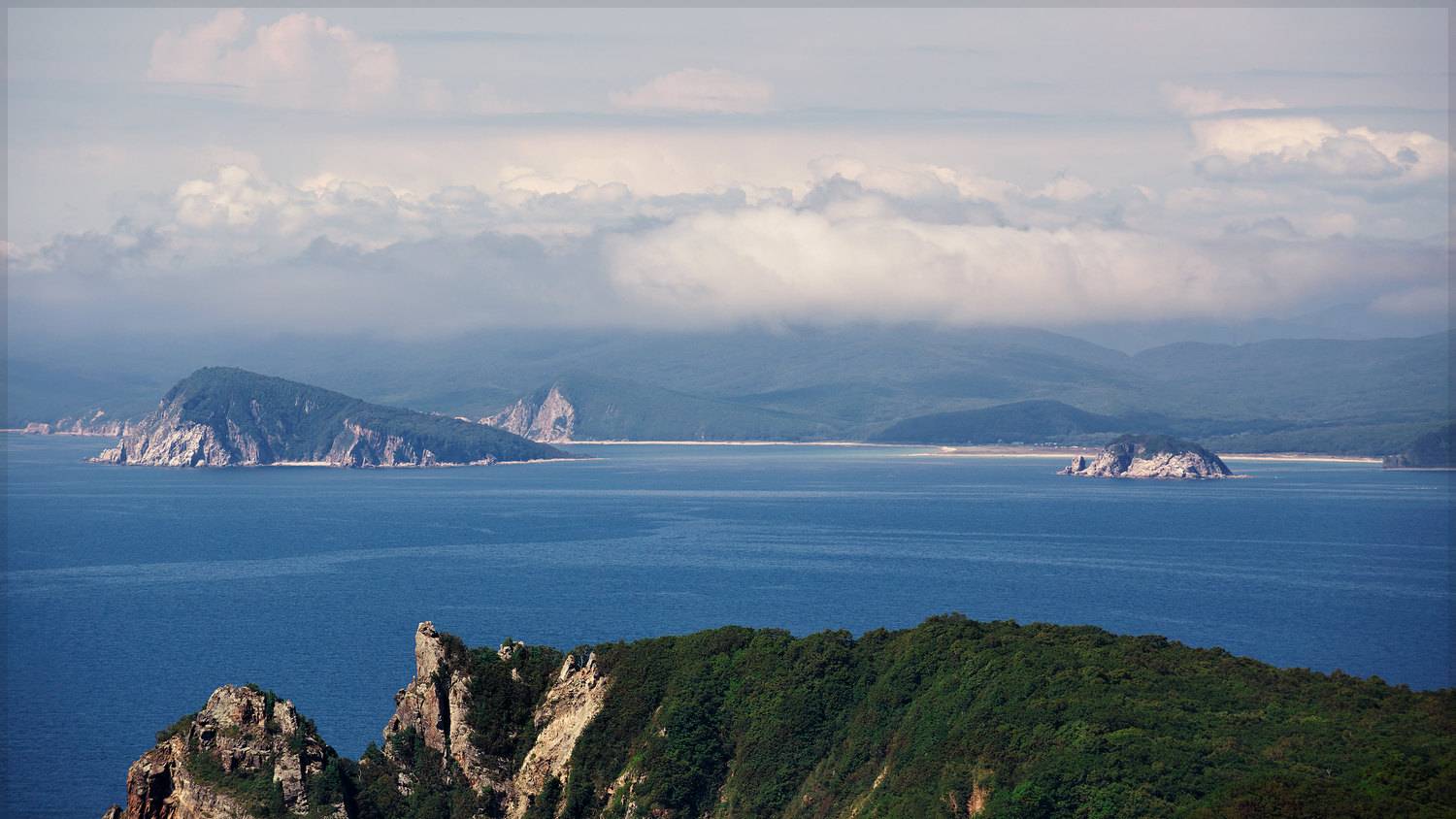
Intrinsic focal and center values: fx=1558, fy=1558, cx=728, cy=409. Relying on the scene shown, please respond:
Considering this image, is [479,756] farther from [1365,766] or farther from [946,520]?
[946,520]

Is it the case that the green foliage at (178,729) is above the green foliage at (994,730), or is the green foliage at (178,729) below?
below

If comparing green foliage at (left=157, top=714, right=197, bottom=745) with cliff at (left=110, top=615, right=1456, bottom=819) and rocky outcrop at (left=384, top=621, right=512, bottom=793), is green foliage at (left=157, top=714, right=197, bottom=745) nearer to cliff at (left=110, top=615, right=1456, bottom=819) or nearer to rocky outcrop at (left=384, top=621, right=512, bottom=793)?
cliff at (left=110, top=615, right=1456, bottom=819)

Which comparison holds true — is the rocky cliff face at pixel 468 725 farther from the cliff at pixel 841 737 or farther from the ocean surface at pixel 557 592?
the ocean surface at pixel 557 592

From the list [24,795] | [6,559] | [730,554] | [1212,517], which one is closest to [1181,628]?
[730,554]

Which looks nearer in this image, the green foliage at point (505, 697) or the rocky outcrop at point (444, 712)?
the rocky outcrop at point (444, 712)

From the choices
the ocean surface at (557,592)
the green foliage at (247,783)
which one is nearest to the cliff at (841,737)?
the green foliage at (247,783)

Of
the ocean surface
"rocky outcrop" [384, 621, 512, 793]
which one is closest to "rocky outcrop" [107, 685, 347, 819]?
"rocky outcrop" [384, 621, 512, 793]

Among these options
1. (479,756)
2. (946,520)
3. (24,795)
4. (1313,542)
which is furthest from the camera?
(946,520)
